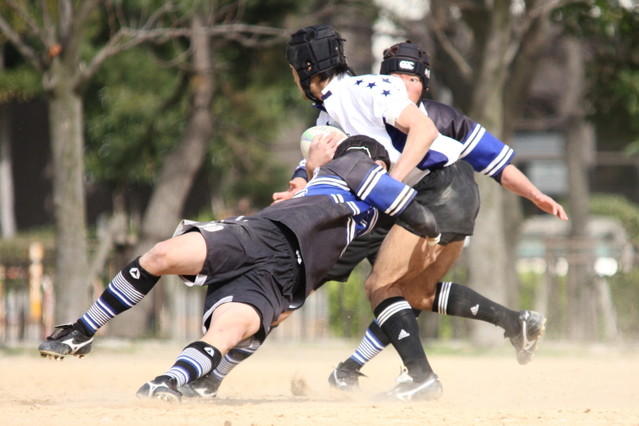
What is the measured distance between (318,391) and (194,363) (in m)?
2.22

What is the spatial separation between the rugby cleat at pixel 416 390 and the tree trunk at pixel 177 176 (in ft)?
30.5

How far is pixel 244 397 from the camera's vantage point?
6340 mm

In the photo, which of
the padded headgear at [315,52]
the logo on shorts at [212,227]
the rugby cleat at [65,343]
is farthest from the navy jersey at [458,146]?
the rugby cleat at [65,343]

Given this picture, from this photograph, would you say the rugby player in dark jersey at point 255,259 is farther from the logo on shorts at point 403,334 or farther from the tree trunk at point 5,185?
the tree trunk at point 5,185

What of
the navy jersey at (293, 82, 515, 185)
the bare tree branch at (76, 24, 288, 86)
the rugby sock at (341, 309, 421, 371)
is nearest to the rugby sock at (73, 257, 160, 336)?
the navy jersey at (293, 82, 515, 185)

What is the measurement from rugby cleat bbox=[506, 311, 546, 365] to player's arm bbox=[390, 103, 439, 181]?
53.7 inches

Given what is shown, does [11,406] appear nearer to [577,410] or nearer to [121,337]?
[577,410]

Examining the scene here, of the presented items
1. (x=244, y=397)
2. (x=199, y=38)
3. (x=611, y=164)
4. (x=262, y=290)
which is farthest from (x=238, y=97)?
(x=611, y=164)

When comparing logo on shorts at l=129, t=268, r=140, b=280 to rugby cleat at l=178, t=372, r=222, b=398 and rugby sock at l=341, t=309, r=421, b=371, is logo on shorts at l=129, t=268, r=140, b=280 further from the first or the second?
rugby sock at l=341, t=309, r=421, b=371

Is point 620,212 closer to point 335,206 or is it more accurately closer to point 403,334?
point 403,334

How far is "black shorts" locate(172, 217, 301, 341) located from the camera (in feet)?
15.6

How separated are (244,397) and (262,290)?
5.64 feet

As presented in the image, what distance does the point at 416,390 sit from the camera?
18.1 feet

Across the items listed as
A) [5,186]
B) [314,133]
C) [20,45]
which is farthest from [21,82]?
[314,133]
